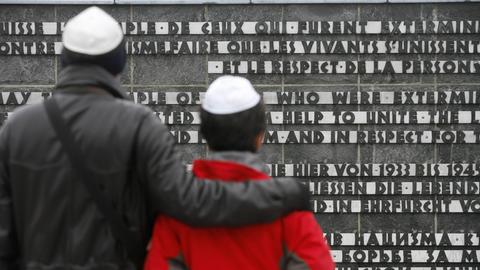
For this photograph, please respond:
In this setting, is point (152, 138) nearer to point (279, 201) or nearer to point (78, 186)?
point (78, 186)

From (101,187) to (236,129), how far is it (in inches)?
16.2

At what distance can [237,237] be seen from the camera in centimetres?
219

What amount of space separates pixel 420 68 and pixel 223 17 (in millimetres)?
1571

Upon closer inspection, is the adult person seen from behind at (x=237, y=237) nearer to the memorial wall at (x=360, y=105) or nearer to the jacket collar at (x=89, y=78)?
the jacket collar at (x=89, y=78)

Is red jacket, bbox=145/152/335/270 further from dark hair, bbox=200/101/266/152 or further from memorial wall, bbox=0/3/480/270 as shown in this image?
memorial wall, bbox=0/3/480/270

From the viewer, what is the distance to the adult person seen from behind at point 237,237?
218 cm

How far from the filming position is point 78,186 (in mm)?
2080

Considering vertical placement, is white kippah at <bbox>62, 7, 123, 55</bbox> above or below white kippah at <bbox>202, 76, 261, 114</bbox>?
above

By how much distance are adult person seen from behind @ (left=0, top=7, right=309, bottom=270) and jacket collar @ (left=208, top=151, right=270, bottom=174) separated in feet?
0.29

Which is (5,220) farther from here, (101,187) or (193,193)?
(193,193)

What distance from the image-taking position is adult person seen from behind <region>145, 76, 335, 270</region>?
7.14 ft

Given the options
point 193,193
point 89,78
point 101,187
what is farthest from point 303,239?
point 89,78

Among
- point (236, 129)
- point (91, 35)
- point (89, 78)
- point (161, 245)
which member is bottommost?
point (161, 245)

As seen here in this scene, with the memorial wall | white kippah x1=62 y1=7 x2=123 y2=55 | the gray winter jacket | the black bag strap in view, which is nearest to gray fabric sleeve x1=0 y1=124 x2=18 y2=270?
the gray winter jacket
